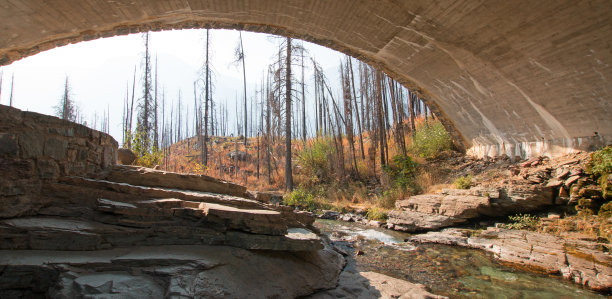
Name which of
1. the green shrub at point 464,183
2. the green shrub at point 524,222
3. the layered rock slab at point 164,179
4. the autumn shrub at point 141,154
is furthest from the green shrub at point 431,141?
the autumn shrub at point 141,154

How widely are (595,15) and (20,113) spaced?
7843mm

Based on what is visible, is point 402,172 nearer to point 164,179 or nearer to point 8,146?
point 164,179

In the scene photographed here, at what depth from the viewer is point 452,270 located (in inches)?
184

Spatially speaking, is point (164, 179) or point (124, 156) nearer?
point (164, 179)

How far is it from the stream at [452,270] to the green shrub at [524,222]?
1.37 m

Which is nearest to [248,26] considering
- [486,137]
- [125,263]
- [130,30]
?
[130,30]

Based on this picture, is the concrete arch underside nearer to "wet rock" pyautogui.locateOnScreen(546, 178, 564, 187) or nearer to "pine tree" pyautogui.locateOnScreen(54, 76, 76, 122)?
"wet rock" pyautogui.locateOnScreen(546, 178, 564, 187)

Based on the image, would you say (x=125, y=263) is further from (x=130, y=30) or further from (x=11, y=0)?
(x=130, y=30)

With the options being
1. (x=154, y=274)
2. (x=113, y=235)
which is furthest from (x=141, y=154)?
(x=154, y=274)

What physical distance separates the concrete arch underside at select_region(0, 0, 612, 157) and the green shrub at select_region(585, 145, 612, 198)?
359 mm

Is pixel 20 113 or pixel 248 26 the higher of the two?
pixel 248 26

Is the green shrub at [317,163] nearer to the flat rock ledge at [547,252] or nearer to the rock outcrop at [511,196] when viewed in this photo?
the rock outcrop at [511,196]

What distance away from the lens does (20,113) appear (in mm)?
3049

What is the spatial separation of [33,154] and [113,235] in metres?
1.29
